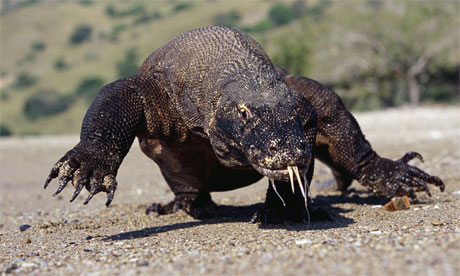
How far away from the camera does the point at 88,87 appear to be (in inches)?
2430

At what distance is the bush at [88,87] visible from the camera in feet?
195

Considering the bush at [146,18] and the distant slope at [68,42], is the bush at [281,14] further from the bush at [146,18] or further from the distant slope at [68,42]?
the bush at [146,18]

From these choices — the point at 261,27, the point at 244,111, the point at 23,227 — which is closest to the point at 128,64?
the point at 261,27

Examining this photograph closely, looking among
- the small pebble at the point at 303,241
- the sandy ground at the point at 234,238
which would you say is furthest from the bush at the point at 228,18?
the small pebble at the point at 303,241

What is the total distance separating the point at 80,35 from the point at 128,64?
2166 cm

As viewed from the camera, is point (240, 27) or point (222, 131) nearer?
point (222, 131)

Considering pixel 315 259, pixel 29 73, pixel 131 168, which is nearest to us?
pixel 315 259

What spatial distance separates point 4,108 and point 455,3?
44.8 metres

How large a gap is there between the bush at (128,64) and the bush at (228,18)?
13.6 meters

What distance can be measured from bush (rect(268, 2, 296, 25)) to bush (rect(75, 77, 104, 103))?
28379 mm

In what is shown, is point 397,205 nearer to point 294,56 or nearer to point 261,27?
point 294,56

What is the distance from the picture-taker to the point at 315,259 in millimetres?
2723

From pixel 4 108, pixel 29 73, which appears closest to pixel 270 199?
pixel 4 108

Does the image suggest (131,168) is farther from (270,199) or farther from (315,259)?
(315,259)
